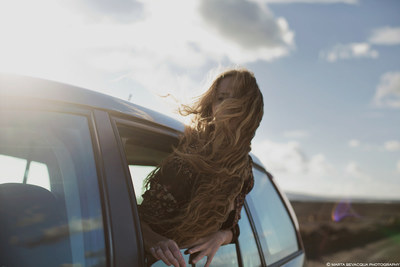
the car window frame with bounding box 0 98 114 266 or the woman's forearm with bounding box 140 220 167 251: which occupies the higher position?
the car window frame with bounding box 0 98 114 266

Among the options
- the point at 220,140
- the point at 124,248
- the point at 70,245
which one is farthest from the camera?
the point at 220,140

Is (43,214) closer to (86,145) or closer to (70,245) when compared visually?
(70,245)

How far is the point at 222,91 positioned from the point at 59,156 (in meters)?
1.31

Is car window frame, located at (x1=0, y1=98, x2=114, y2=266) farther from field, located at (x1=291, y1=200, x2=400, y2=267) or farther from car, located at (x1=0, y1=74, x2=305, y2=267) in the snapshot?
field, located at (x1=291, y1=200, x2=400, y2=267)

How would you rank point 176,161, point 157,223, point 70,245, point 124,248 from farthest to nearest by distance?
1. point 176,161
2. point 157,223
3. point 124,248
4. point 70,245

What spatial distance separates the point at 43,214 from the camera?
4.48ft

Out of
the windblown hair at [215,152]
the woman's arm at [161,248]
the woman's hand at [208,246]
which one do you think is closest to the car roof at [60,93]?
the windblown hair at [215,152]

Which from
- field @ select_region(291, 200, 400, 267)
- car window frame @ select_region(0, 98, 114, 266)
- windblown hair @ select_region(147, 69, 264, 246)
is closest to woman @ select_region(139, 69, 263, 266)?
windblown hair @ select_region(147, 69, 264, 246)

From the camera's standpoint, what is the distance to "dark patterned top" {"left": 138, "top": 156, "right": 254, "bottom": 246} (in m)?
1.83

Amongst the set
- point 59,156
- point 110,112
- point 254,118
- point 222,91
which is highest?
point 222,91

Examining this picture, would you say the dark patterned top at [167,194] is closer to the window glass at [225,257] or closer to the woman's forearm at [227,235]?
the woman's forearm at [227,235]

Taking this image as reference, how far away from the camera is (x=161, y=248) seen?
1.60 meters

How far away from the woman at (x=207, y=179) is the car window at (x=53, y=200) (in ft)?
1.07

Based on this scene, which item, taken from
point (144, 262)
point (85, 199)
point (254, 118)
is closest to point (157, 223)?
point (144, 262)
